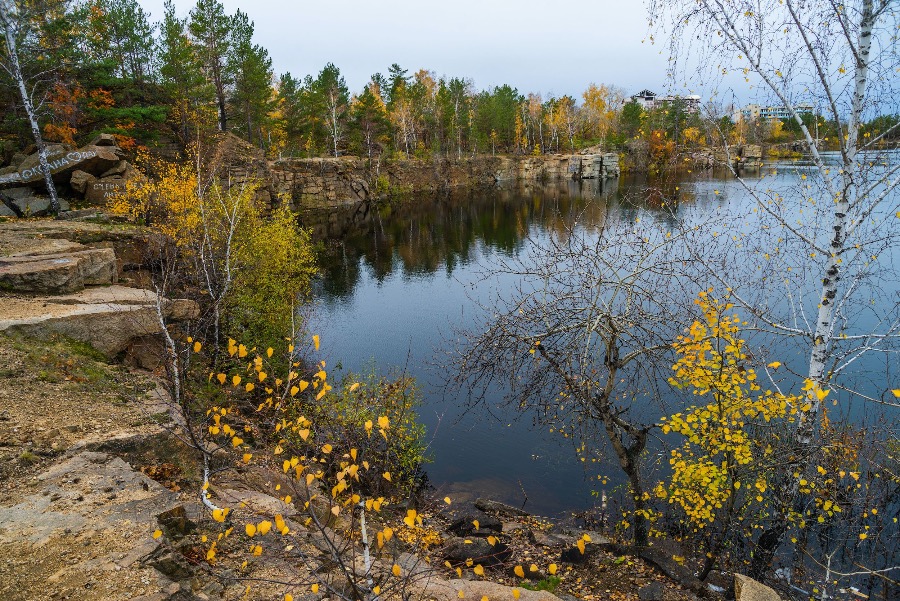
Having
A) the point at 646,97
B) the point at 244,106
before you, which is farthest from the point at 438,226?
the point at 646,97

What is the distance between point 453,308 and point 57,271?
18897 millimetres

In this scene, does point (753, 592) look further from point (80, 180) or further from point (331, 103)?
point (331, 103)

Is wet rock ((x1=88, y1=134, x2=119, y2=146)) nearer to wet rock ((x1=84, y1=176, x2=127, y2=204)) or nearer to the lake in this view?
wet rock ((x1=84, y1=176, x2=127, y2=204))

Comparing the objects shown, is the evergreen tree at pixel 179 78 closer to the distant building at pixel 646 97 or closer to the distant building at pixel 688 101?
the distant building at pixel 646 97

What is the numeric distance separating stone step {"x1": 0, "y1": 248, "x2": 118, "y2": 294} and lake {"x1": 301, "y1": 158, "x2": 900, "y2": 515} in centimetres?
996

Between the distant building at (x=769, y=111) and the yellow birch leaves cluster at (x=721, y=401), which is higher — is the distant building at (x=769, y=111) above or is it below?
above

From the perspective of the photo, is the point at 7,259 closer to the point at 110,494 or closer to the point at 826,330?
the point at 110,494

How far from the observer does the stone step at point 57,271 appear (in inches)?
579

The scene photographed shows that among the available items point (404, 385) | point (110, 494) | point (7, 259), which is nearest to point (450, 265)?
point (404, 385)

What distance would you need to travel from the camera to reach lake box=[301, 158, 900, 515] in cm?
1641

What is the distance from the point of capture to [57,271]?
15.1m

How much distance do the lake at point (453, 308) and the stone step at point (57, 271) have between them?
996 centimetres

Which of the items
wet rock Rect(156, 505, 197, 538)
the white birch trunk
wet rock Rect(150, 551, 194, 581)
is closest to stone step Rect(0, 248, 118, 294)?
wet rock Rect(156, 505, 197, 538)

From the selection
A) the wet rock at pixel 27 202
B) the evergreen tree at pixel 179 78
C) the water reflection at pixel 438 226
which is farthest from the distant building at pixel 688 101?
the evergreen tree at pixel 179 78
